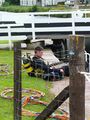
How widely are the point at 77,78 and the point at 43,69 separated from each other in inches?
226

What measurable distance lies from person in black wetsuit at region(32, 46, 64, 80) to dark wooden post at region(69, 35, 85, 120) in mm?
5406

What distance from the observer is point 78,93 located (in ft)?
18.4

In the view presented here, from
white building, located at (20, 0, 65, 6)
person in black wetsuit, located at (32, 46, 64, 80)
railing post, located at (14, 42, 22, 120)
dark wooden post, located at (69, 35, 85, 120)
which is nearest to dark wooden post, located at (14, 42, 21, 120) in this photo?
railing post, located at (14, 42, 22, 120)

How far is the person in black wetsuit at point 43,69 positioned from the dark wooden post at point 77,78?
5.41 meters

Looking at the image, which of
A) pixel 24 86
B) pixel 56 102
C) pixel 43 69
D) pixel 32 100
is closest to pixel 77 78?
pixel 56 102

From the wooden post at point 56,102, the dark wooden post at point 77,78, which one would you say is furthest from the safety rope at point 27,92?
the dark wooden post at point 77,78

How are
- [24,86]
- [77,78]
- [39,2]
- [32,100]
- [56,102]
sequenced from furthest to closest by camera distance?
[39,2], [24,86], [32,100], [56,102], [77,78]

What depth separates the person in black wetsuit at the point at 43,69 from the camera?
1118 centimetres

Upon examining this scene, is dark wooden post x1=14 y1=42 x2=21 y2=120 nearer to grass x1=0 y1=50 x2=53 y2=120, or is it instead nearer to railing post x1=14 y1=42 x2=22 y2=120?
railing post x1=14 y1=42 x2=22 y2=120

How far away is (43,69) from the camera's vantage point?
447 inches

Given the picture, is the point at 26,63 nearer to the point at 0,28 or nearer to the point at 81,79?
the point at 81,79

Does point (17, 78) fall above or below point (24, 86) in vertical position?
above

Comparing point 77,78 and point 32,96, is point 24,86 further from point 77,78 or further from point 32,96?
point 77,78

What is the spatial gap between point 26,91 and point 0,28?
925 centimetres
